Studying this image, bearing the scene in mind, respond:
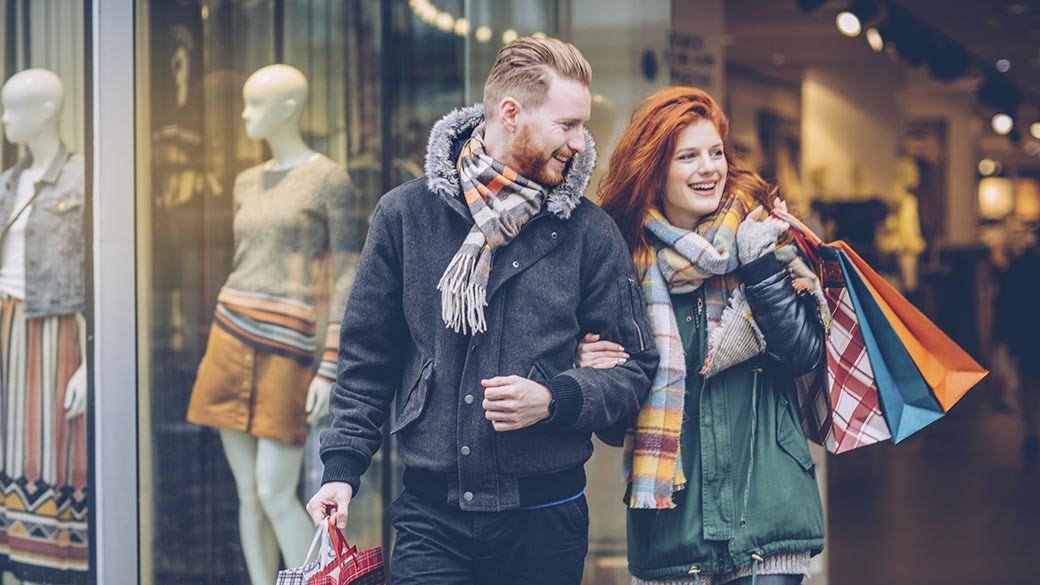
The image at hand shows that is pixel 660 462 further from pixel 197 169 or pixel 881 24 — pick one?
pixel 881 24

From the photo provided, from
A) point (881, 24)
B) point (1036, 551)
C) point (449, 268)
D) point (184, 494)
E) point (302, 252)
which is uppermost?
point (881, 24)

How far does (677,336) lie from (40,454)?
2563mm

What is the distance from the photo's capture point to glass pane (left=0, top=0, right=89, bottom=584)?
13.6ft

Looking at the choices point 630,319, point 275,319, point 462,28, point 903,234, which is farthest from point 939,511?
point 903,234

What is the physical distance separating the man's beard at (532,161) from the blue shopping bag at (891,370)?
0.61 m

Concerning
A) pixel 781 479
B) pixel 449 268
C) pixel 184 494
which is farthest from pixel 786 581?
pixel 184 494

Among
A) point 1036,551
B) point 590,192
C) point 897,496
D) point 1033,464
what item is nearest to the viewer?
point 590,192

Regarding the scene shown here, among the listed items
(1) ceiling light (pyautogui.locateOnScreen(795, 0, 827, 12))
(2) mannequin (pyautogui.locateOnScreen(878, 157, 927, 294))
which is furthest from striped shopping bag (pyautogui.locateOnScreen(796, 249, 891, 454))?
(2) mannequin (pyautogui.locateOnScreen(878, 157, 927, 294))

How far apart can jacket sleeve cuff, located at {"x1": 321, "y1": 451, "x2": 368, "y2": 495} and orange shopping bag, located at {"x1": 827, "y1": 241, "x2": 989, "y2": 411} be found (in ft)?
3.39

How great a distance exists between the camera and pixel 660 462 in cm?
254

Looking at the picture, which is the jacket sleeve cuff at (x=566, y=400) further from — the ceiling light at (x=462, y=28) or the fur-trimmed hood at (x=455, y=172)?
the ceiling light at (x=462, y=28)

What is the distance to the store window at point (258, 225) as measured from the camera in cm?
410

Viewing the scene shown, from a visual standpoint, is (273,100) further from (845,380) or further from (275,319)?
(845,380)

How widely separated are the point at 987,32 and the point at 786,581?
9585mm
